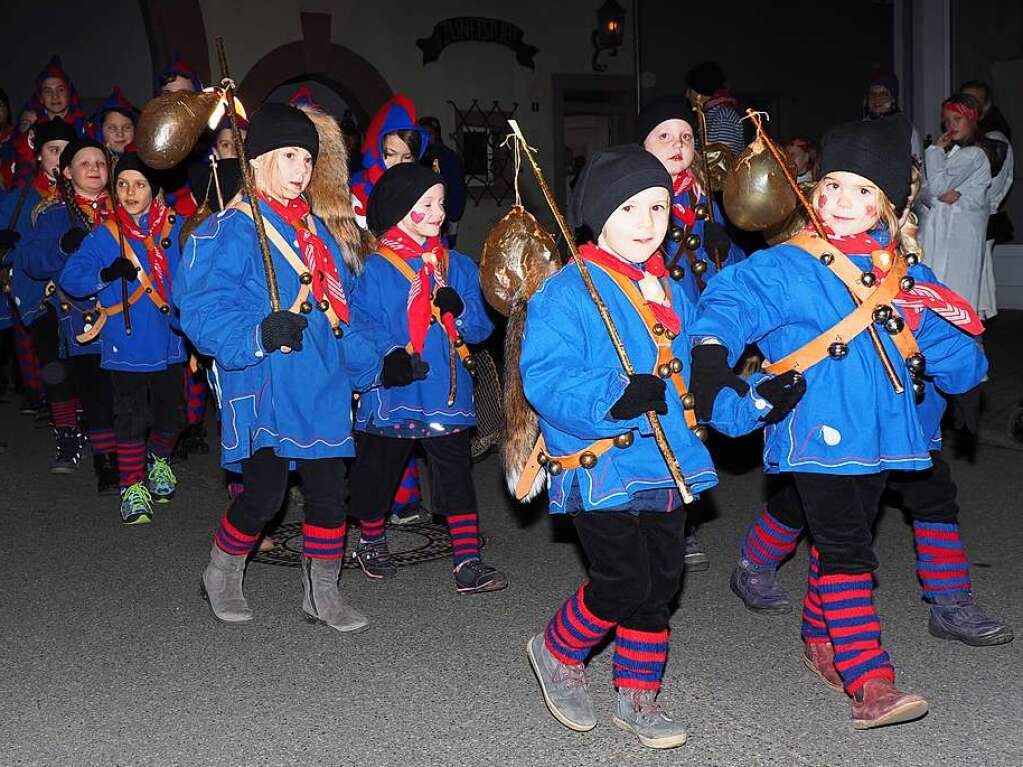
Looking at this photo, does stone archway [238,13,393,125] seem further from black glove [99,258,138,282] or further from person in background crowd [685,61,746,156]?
person in background crowd [685,61,746,156]

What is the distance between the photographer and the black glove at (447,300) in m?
5.54

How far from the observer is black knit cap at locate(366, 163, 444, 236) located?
5.49 m

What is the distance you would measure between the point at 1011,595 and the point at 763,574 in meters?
1.03

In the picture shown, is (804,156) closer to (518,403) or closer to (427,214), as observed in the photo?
(427,214)

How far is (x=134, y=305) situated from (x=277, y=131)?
245cm

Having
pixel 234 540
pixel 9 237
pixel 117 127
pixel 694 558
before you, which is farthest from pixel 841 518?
pixel 9 237

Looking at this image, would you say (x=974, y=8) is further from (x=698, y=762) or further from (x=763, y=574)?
(x=698, y=762)

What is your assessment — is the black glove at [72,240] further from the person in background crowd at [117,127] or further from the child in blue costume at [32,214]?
the person in background crowd at [117,127]

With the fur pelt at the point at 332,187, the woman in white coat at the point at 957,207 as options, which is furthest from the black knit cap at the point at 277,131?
the woman in white coat at the point at 957,207

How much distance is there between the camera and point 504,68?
17328 mm

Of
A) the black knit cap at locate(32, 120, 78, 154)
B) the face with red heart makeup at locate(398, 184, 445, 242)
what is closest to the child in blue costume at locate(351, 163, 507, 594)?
the face with red heart makeup at locate(398, 184, 445, 242)

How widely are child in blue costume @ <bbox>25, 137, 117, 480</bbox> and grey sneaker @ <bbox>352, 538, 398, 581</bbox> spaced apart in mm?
2258

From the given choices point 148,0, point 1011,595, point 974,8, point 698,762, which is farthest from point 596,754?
point 974,8

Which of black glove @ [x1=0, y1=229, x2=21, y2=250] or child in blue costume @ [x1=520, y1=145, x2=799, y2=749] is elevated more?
black glove @ [x1=0, y1=229, x2=21, y2=250]
